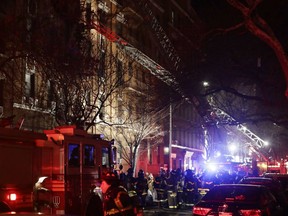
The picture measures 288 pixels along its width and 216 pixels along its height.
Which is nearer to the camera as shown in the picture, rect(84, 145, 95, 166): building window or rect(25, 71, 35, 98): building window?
rect(84, 145, 95, 166): building window

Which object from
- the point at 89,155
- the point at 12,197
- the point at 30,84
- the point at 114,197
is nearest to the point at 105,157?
the point at 89,155

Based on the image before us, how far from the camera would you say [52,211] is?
10484 millimetres

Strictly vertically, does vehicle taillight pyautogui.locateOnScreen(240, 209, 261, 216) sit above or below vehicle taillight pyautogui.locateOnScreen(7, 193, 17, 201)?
below

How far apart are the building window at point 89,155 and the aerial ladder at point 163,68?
8.01 meters

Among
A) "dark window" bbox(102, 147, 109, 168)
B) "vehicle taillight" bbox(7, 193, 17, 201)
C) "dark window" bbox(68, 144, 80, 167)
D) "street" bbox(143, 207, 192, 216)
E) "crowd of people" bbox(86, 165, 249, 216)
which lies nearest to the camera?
"vehicle taillight" bbox(7, 193, 17, 201)

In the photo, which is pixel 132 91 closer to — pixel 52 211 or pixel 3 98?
pixel 3 98

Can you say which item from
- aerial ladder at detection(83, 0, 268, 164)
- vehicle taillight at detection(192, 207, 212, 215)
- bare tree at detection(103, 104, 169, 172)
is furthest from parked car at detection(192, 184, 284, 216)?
bare tree at detection(103, 104, 169, 172)

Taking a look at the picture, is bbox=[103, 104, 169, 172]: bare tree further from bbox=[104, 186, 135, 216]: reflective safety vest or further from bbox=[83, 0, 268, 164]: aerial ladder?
bbox=[104, 186, 135, 216]: reflective safety vest

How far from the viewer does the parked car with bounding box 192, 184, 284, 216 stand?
9.47 metres

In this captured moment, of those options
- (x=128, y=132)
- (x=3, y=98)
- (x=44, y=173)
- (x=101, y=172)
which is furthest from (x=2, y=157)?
(x=128, y=132)

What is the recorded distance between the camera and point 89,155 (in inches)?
470

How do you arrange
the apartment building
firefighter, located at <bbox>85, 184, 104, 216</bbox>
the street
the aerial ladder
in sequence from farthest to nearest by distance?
the aerial ladder → the apartment building → the street → firefighter, located at <bbox>85, 184, 104, 216</bbox>

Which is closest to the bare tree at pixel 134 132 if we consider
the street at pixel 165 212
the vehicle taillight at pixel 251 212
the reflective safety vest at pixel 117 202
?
the street at pixel 165 212

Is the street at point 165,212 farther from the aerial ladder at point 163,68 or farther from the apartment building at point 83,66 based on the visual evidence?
the apartment building at point 83,66
